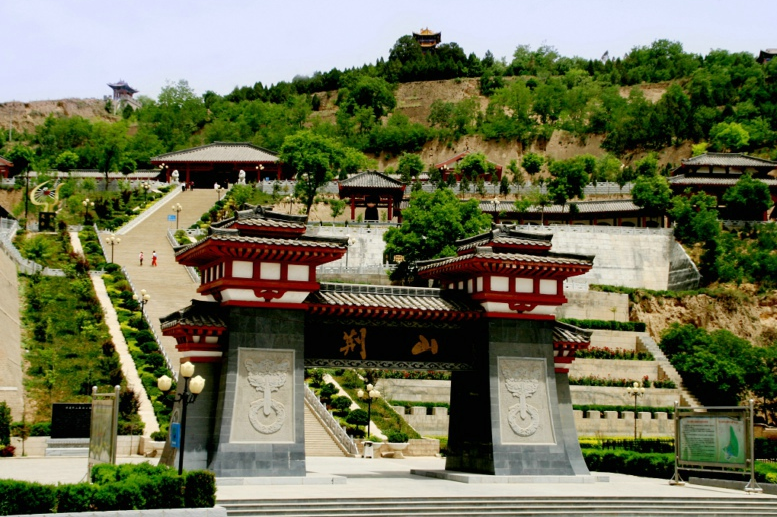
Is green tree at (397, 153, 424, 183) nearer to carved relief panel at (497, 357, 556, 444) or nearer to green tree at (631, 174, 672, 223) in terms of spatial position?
green tree at (631, 174, 672, 223)

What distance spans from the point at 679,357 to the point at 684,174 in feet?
89.5

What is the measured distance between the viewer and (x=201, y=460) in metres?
22.4

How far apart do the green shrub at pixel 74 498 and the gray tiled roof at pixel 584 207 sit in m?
56.1

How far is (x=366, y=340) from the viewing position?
2453cm

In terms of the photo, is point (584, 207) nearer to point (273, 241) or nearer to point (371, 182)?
point (371, 182)

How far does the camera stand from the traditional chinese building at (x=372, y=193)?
7062 cm

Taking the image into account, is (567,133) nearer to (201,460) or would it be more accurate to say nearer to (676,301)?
(676,301)

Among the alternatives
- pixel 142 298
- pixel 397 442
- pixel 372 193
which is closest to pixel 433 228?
pixel 142 298

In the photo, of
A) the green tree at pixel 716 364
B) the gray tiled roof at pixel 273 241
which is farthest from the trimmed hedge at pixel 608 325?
the gray tiled roof at pixel 273 241

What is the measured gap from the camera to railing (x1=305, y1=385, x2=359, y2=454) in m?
35.2

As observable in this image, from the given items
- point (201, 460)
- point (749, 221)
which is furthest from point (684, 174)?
point (201, 460)

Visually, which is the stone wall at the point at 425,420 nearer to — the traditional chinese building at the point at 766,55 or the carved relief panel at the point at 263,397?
the carved relief panel at the point at 263,397

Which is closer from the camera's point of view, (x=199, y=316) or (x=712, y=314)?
(x=199, y=316)

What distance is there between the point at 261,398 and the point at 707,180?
57238mm
